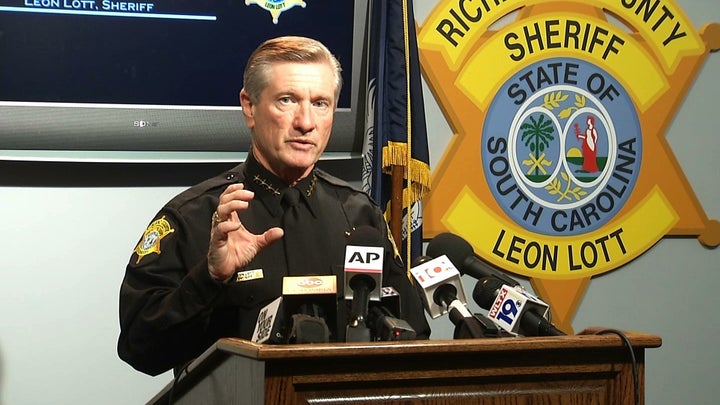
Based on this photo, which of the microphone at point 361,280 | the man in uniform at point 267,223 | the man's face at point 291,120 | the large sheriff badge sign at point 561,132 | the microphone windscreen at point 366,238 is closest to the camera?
the microphone at point 361,280

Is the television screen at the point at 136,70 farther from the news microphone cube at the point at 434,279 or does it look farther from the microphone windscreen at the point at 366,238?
the news microphone cube at the point at 434,279

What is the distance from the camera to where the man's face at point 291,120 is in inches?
100

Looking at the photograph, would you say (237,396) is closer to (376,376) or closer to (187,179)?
(376,376)

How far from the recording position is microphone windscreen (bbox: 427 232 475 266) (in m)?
2.10

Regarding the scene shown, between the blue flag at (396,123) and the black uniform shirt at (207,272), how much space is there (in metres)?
0.81

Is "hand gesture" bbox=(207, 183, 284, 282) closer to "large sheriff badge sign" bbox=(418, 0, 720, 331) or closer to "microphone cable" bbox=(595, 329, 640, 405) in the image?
"microphone cable" bbox=(595, 329, 640, 405)

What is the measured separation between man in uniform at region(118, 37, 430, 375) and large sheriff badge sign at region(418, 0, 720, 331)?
123cm

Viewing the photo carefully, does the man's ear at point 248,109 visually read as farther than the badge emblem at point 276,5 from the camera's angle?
No

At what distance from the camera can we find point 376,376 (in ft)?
4.88

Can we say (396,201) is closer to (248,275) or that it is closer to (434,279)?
(248,275)

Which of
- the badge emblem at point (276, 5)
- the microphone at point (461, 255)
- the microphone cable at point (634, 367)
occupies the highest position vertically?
the badge emblem at point (276, 5)

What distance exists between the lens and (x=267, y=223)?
99.8 inches

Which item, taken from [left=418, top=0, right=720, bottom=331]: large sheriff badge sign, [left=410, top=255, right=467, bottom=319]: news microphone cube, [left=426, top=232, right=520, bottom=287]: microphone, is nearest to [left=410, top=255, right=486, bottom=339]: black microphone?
[left=410, top=255, right=467, bottom=319]: news microphone cube

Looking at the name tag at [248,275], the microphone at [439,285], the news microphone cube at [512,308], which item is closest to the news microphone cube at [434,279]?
the microphone at [439,285]
